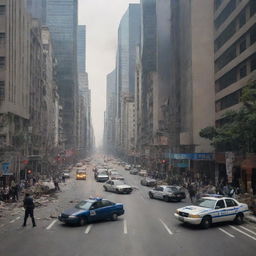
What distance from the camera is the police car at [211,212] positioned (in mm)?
19152

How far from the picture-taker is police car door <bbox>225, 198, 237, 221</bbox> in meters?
20.3

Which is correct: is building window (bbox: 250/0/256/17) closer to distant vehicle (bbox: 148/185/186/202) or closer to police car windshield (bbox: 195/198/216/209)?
distant vehicle (bbox: 148/185/186/202)

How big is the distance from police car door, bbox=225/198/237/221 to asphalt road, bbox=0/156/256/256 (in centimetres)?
48

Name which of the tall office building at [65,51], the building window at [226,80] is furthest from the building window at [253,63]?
the tall office building at [65,51]

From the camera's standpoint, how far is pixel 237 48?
51.1m

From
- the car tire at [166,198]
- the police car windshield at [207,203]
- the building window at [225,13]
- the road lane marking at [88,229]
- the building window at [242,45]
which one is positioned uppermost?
the building window at [225,13]

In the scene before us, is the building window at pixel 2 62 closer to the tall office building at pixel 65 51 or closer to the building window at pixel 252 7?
the building window at pixel 252 7

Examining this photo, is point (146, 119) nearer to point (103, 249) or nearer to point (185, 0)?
point (185, 0)

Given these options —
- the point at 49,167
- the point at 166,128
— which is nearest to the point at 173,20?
the point at 166,128

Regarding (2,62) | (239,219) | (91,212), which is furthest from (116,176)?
(239,219)

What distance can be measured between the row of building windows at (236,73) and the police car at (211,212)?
28319 millimetres

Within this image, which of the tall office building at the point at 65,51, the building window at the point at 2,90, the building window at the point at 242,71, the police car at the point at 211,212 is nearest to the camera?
the police car at the point at 211,212

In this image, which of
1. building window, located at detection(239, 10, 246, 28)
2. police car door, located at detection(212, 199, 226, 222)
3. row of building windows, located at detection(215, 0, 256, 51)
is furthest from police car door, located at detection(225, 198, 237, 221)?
building window, located at detection(239, 10, 246, 28)

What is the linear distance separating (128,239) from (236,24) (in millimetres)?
41787
